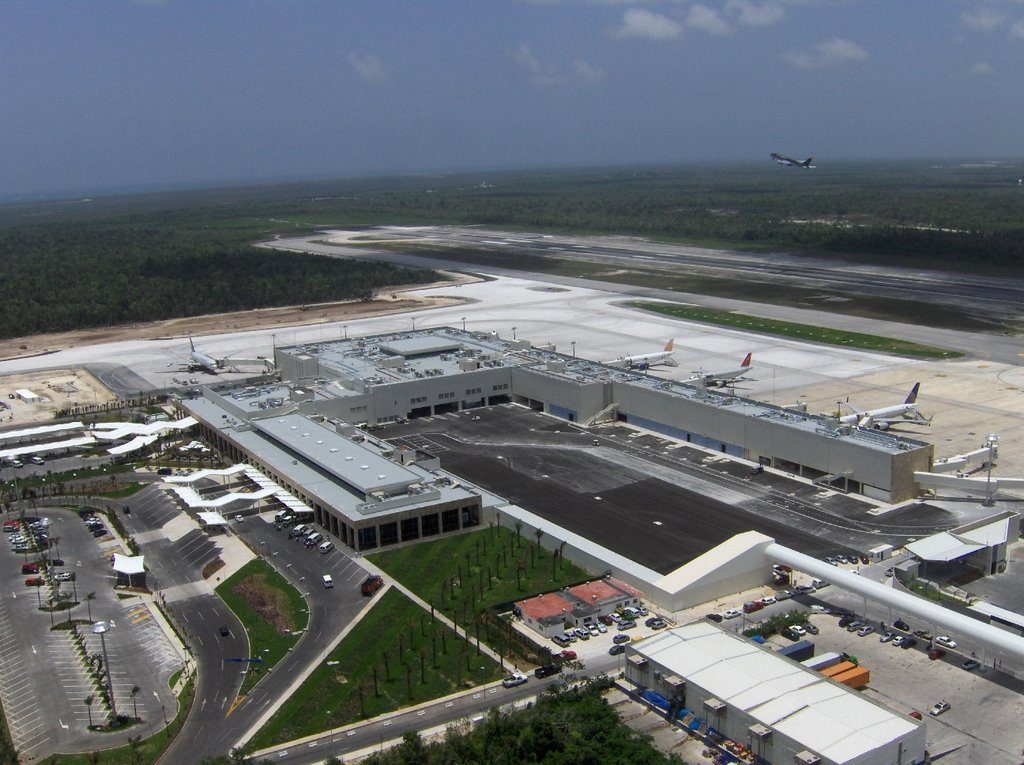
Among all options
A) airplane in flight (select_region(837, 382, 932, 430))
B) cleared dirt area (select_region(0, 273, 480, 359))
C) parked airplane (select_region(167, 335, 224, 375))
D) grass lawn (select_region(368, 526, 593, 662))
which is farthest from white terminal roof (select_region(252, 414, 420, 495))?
cleared dirt area (select_region(0, 273, 480, 359))

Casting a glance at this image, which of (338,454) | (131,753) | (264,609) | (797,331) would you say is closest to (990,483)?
(338,454)

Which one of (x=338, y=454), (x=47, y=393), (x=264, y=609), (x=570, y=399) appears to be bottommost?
(x=47, y=393)

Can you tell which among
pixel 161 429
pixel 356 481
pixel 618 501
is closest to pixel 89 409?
pixel 161 429

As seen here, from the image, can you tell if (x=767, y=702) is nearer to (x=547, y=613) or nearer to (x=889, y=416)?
(x=547, y=613)

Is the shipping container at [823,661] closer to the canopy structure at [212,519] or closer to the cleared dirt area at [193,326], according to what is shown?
the canopy structure at [212,519]

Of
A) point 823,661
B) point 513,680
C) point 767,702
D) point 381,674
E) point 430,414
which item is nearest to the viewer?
point 767,702

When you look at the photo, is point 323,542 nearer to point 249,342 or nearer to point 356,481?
point 356,481

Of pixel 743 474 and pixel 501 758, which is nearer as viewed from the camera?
pixel 501 758
